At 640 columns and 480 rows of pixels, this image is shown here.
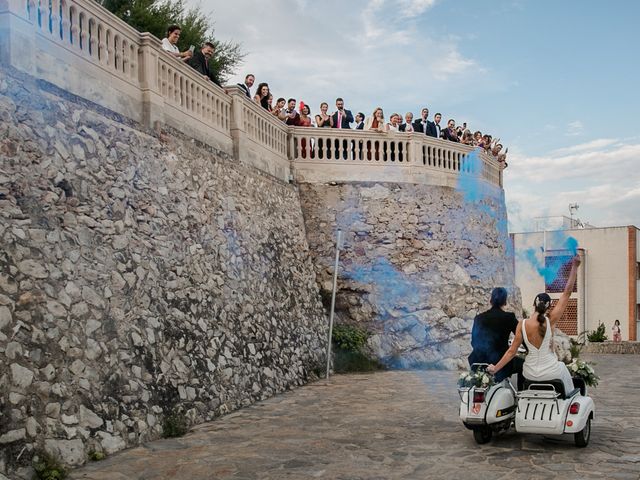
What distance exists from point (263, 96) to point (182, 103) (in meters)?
4.24

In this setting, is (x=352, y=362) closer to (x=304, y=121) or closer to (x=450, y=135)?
(x=304, y=121)

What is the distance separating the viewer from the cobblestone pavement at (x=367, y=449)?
670cm

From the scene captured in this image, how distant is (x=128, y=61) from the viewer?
10.2 meters

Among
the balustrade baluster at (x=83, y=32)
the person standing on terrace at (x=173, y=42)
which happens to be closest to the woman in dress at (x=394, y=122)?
the person standing on terrace at (x=173, y=42)

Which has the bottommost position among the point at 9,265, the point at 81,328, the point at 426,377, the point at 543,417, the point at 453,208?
the point at 426,377

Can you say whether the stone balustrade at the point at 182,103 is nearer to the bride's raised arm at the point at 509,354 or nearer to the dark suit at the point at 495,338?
the dark suit at the point at 495,338

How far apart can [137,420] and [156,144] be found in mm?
4479

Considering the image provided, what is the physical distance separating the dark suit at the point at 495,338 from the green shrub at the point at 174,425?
149 inches

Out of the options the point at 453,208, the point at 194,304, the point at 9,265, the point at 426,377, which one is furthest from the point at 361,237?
the point at 9,265

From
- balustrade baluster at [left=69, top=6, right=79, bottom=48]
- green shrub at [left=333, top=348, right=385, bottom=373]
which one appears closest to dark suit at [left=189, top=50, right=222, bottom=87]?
balustrade baluster at [left=69, top=6, right=79, bottom=48]

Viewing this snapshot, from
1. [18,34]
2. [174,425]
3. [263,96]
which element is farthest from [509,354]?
[263,96]

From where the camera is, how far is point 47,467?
6398 millimetres

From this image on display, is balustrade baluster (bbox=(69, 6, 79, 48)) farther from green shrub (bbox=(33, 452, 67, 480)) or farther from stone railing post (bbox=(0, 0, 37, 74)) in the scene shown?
green shrub (bbox=(33, 452, 67, 480))

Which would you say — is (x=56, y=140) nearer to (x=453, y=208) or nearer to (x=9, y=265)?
(x=9, y=265)
